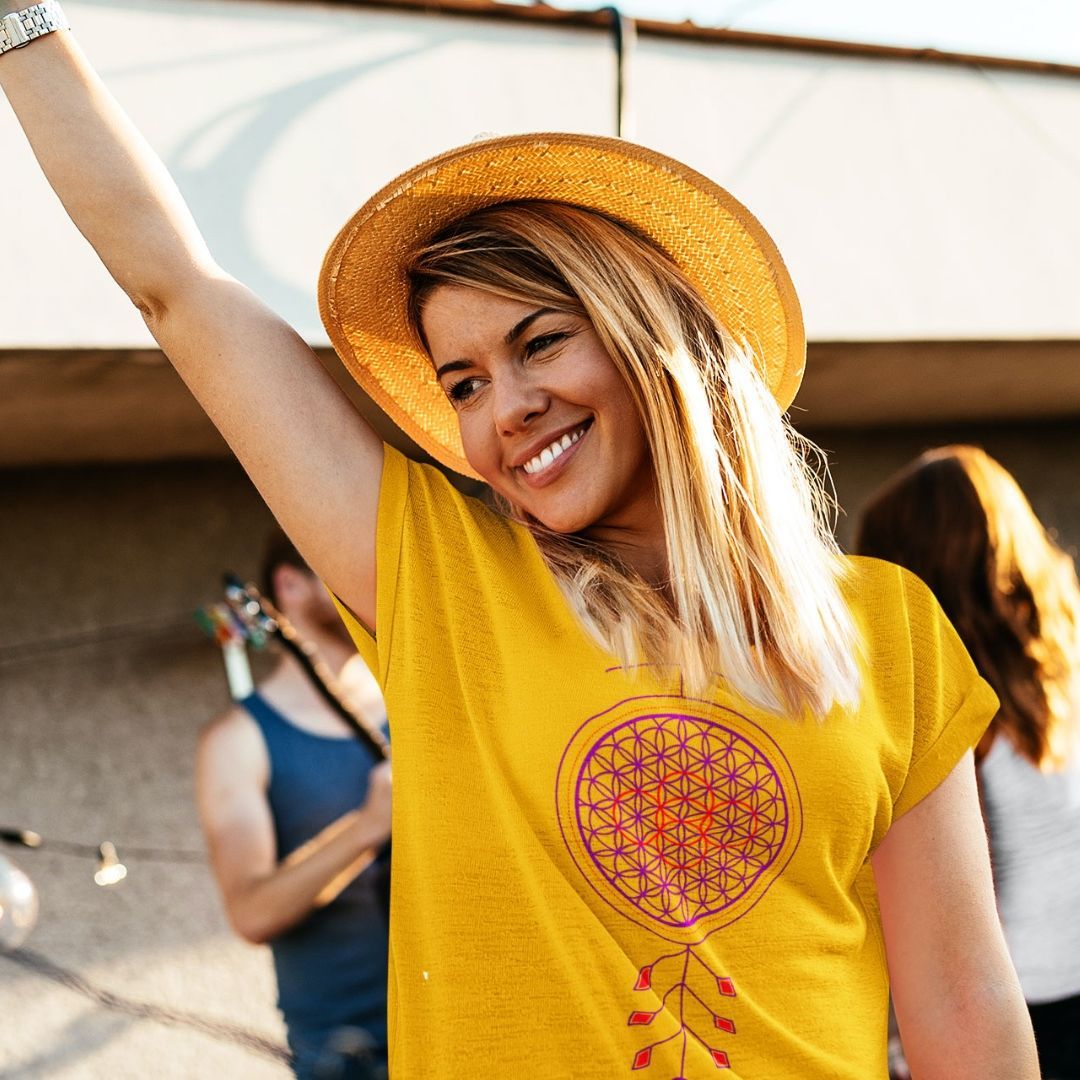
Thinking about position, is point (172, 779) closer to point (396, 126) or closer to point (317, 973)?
point (317, 973)

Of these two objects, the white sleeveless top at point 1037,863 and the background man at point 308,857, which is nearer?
the white sleeveless top at point 1037,863

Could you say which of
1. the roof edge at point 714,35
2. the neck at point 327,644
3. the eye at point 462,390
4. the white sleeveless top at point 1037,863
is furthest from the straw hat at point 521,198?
the roof edge at point 714,35

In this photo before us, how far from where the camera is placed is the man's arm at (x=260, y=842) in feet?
8.74

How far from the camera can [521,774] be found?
3.86 feet

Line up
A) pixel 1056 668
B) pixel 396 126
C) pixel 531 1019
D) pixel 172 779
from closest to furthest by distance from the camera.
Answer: pixel 531 1019 < pixel 1056 668 < pixel 396 126 < pixel 172 779

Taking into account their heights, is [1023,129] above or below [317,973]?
above

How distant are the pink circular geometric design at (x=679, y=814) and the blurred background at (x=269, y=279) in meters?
2.14

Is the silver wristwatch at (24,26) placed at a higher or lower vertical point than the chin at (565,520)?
higher

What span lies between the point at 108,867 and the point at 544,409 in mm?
2666

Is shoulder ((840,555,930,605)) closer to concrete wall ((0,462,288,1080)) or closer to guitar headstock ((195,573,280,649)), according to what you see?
guitar headstock ((195,573,280,649))

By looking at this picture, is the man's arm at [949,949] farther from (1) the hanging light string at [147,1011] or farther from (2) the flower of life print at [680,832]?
(1) the hanging light string at [147,1011]

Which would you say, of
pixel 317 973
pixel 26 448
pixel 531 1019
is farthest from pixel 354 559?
pixel 26 448

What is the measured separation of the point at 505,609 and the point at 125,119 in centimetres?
66

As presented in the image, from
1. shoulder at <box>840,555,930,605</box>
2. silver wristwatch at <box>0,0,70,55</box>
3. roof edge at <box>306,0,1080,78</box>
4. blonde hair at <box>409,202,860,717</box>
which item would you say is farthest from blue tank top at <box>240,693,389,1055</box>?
roof edge at <box>306,0,1080,78</box>
